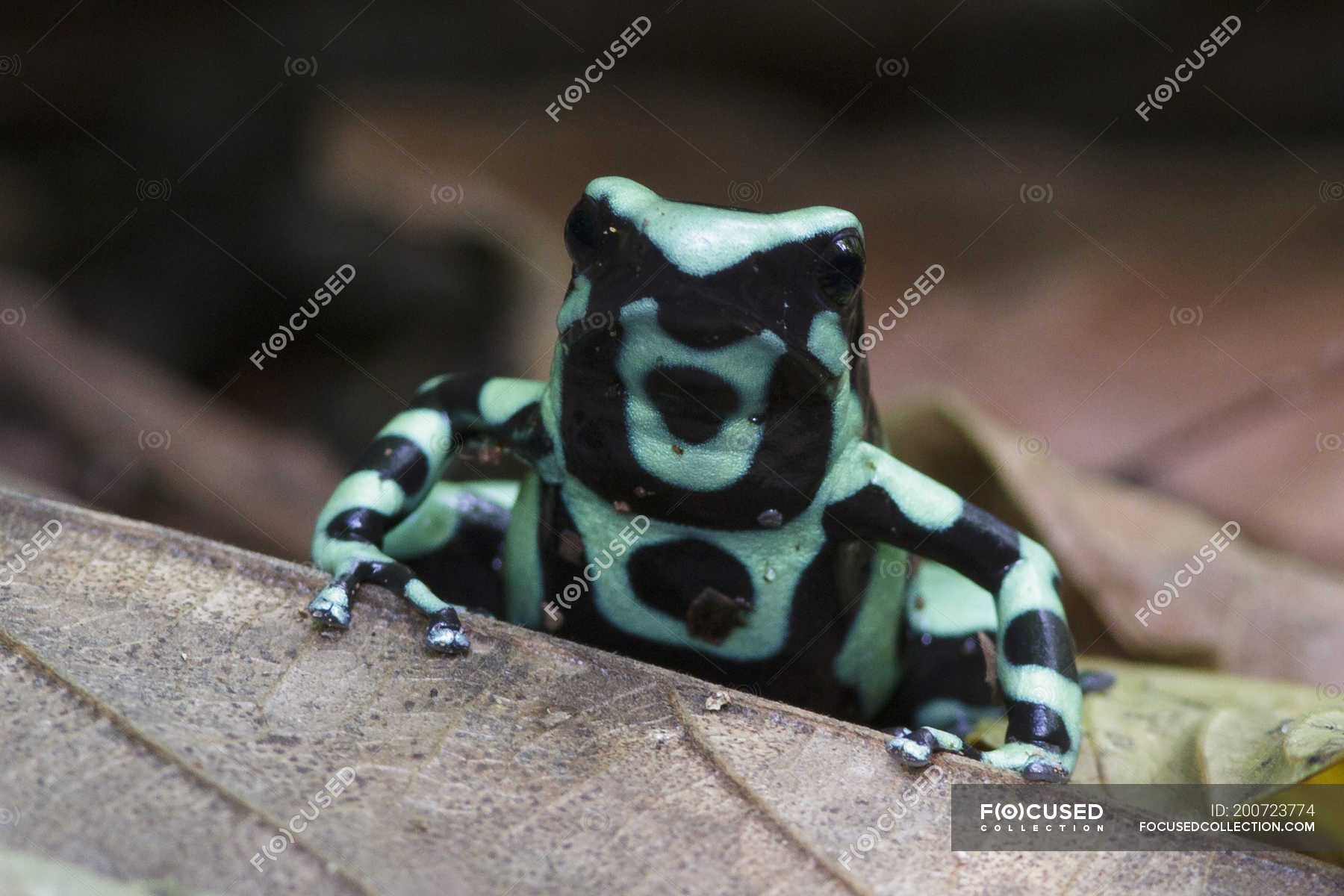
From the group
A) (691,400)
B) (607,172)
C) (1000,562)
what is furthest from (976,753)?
(607,172)

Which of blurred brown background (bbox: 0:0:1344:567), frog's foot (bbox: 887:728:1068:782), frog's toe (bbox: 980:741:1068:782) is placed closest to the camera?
frog's foot (bbox: 887:728:1068:782)

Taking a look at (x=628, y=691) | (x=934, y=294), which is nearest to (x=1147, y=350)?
(x=934, y=294)

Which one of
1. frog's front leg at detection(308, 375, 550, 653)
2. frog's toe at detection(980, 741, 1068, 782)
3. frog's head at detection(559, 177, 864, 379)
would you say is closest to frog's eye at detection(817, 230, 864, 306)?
frog's head at detection(559, 177, 864, 379)

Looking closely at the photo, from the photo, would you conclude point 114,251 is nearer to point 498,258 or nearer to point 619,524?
point 498,258

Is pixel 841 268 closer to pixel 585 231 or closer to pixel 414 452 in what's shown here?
pixel 585 231

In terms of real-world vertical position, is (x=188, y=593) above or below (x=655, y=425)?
below

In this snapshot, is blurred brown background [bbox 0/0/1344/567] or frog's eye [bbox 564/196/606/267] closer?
frog's eye [bbox 564/196/606/267]

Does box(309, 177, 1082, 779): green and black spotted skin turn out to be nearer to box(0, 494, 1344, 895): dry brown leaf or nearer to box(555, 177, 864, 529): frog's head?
box(555, 177, 864, 529): frog's head
